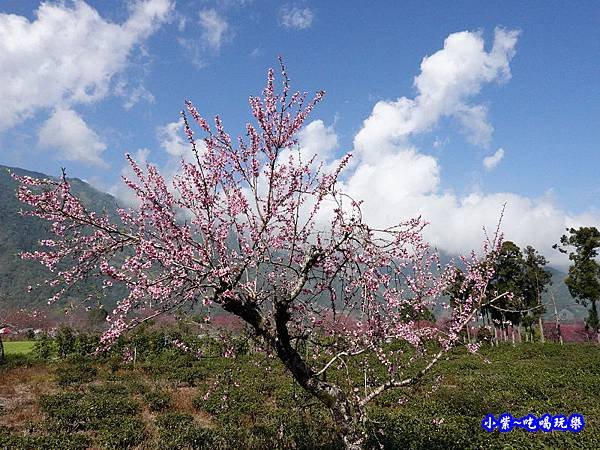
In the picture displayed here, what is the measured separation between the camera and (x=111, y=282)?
6.07 metres

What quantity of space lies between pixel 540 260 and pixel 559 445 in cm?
3839

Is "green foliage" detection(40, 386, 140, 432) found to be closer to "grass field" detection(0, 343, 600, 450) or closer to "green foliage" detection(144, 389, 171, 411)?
"grass field" detection(0, 343, 600, 450)

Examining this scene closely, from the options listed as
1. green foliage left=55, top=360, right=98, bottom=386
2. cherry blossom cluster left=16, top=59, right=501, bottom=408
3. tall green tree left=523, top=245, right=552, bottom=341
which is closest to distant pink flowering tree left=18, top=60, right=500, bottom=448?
cherry blossom cluster left=16, top=59, right=501, bottom=408

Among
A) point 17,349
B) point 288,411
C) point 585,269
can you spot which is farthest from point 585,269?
point 17,349

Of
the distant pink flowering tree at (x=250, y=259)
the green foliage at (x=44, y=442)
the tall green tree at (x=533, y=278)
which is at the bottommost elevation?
the green foliage at (x=44, y=442)

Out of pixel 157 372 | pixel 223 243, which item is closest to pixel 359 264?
pixel 223 243

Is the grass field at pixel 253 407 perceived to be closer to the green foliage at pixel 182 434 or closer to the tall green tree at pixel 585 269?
the green foliage at pixel 182 434

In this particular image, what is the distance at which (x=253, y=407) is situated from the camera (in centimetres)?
1444

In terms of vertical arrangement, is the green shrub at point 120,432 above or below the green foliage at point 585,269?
below

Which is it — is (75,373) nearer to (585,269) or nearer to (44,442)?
(44,442)

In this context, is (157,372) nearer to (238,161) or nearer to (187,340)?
(187,340)

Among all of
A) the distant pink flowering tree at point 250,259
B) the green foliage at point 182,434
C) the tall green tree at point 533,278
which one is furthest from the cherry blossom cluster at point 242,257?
the tall green tree at point 533,278

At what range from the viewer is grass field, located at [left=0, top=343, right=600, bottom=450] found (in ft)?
33.0

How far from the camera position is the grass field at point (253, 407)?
33.0 ft
